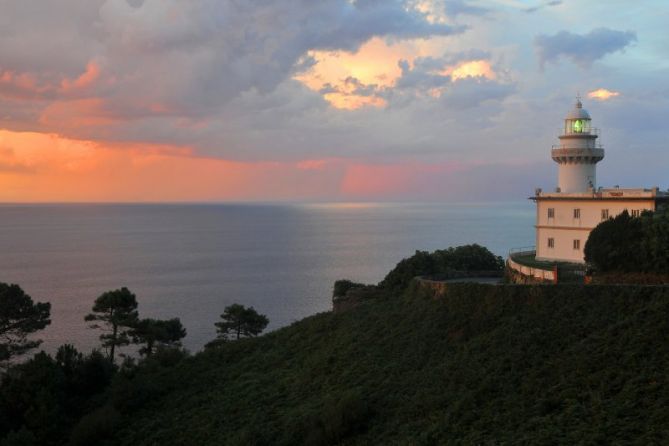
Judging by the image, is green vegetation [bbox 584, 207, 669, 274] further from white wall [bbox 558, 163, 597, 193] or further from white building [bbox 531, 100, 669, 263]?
white wall [bbox 558, 163, 597, 193]

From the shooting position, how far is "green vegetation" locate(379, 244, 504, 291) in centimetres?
3975

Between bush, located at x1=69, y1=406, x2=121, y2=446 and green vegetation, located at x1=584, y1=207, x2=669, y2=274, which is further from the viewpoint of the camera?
green vegetation, located at x1=584, y1=207, x2=669, y2=274

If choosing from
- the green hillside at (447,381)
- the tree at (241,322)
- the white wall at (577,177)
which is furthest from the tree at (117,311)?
the white wall at (577,177)

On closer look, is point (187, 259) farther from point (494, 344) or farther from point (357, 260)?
point (494, 344)

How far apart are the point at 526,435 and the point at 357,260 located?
115 m

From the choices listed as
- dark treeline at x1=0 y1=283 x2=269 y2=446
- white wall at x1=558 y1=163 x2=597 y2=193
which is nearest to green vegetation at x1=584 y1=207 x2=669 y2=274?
white wall at x1=558 y1=163 x2=597 y2=193

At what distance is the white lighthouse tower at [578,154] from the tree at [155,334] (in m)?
31.0

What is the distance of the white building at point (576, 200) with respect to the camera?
124 ft

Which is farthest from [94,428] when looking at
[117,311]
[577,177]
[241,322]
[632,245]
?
[577,177]

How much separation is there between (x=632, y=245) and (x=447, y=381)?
13854 mm

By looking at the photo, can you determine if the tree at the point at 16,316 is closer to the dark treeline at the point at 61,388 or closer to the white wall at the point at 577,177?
the dark treeline at the point at 61,388

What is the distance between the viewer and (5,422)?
26.0m

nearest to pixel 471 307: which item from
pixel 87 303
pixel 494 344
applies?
pixel 494 344

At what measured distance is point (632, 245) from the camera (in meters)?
28.6
